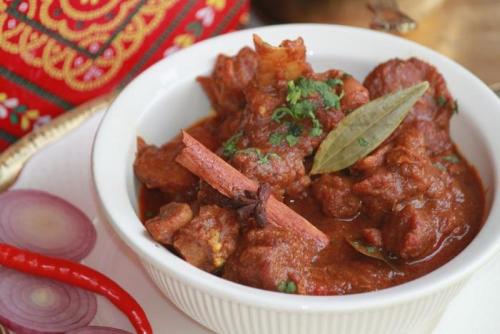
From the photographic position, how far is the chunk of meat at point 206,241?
8.18 feet

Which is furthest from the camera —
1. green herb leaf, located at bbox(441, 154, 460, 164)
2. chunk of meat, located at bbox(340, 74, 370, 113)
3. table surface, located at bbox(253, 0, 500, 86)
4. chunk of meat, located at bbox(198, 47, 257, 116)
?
table surface, located at bbox(253, 0, 500, 86)

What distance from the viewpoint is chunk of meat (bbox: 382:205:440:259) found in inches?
99.3

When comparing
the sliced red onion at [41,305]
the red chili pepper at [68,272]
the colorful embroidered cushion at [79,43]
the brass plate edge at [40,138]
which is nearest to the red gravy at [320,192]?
the red chili pepper at [68,272]

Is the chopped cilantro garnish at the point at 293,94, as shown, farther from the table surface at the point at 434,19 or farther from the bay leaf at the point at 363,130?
the table surface at the point at 434,19

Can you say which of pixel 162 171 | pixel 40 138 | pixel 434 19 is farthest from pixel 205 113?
pixel 434 19

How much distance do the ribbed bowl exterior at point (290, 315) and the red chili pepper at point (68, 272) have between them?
248 mm

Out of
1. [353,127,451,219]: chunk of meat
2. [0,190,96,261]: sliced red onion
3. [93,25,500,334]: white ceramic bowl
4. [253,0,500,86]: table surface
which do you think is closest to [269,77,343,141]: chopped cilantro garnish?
[353,127,451,219]: chunk of meat

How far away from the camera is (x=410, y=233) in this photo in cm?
251

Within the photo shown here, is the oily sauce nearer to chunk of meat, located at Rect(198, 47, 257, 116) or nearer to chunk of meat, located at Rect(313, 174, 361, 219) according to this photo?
chunk of meat, located at Rect(313, 174, 361, 219)

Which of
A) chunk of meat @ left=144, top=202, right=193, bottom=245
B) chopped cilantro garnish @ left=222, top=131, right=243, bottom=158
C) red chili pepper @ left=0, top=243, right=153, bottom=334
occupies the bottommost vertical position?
red chili pepper @ left=0, top=243, right=153, bottom=334

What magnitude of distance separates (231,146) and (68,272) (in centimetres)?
81

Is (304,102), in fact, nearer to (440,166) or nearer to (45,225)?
(440,166)

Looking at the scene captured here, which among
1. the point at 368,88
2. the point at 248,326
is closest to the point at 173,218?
the point at 248,326

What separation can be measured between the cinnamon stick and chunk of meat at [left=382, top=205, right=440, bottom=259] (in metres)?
0.23
